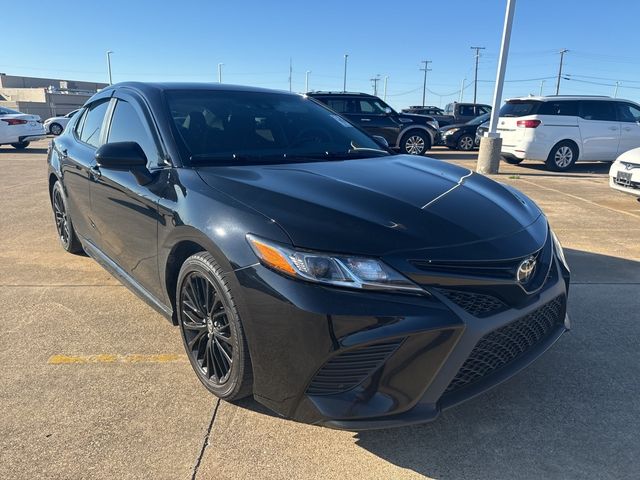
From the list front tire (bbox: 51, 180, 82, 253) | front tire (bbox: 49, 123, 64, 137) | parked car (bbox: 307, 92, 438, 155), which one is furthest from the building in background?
front tire (bbox: 51, 180, 82, 253)

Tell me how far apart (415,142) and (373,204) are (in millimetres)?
13227

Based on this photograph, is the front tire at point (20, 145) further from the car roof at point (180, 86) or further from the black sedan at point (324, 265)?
the black sedan at point (324, 265)

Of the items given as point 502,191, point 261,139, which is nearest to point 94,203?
point 261,139

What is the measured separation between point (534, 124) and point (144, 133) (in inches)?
408

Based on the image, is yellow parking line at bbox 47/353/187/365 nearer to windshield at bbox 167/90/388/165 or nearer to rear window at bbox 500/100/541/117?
windshield at bbox 167/90/388/165

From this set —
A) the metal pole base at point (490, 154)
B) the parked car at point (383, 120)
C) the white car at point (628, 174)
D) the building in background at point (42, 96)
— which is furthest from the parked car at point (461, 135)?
the building in background at point (42, 96)

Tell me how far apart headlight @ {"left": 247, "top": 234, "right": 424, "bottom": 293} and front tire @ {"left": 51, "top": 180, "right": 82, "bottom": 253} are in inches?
129

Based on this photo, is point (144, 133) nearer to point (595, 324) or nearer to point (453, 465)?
point (453, 465)

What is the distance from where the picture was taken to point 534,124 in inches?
444

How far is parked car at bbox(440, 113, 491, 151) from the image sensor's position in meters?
17.0

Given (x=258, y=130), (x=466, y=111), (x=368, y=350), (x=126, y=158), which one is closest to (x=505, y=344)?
(x=368, y=350)

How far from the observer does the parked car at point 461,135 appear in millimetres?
16969

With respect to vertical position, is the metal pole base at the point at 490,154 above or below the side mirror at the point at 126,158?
below

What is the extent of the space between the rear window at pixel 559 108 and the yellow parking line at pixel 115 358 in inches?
425
